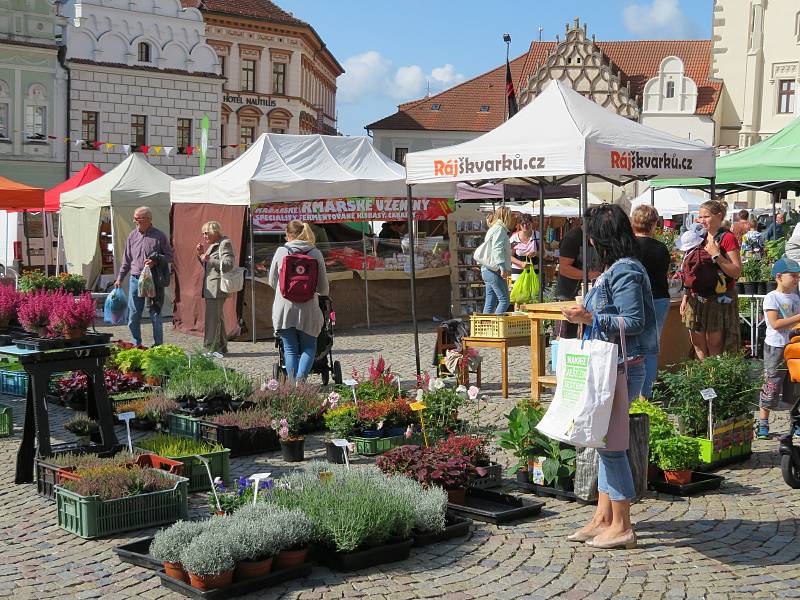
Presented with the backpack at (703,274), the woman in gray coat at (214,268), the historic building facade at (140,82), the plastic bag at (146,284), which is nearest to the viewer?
the backpack at (703,274)

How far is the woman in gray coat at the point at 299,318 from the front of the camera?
1035 cm

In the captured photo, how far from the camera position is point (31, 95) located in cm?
3975

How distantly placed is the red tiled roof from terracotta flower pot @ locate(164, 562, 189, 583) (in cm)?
5576

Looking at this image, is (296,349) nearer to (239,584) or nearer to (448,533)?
(448,533)

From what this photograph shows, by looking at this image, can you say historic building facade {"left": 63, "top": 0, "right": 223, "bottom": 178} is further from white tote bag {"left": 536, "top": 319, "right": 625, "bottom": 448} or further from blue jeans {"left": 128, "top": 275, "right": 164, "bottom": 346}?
white tote bag {"left": 536, "top": 319, "right": 625, "bottom": 448}

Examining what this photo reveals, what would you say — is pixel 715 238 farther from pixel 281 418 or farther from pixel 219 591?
pixel 219 591

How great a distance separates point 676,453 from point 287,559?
2.85m

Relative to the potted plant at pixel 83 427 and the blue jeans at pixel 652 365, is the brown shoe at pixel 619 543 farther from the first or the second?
the potted plant at pixel 83 427

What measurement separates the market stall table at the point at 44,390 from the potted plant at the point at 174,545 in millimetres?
2118

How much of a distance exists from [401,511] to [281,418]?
2771 mm

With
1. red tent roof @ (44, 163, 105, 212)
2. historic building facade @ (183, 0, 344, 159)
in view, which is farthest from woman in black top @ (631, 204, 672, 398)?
historic building facade @ (183, 0, 344, 159)

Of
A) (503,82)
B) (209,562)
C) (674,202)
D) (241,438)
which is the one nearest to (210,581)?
(209,562)

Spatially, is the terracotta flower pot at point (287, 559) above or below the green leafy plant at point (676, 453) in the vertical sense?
below

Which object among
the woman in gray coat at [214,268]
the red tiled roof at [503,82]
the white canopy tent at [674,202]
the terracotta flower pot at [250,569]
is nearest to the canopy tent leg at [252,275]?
the woman in gray coat at [214,268]
